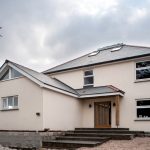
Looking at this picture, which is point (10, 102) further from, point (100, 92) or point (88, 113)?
point (100, 92)

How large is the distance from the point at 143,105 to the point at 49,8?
933 centimetres

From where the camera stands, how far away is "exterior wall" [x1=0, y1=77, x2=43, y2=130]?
18234mm

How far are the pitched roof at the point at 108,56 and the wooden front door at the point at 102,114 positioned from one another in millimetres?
3210

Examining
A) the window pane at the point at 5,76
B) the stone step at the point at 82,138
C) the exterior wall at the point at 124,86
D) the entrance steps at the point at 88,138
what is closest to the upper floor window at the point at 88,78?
the exterior wall at the point at 124,86

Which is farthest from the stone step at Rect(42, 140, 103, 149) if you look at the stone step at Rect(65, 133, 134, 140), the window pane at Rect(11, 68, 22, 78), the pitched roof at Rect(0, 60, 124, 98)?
the window pane at Rect(11, 68, 22, 78)

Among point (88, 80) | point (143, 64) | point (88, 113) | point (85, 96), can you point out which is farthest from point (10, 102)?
point (143, 64)

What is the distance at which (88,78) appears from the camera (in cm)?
2269

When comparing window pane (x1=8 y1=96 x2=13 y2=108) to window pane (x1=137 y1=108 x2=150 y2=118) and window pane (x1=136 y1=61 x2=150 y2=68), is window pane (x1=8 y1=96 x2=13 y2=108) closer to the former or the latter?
window pane (x1=137 y1=108 x2=150 y2=118)

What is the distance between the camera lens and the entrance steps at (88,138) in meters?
15.1

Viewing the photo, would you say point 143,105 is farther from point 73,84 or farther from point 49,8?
point 49,8

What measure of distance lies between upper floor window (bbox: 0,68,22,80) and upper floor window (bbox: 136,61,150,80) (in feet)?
27.4

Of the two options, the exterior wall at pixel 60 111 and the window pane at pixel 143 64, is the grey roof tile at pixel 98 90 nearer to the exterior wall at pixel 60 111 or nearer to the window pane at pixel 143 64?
the exterior wall at pixel 60 111

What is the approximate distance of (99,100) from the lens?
834 inches

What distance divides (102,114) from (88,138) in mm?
5090
